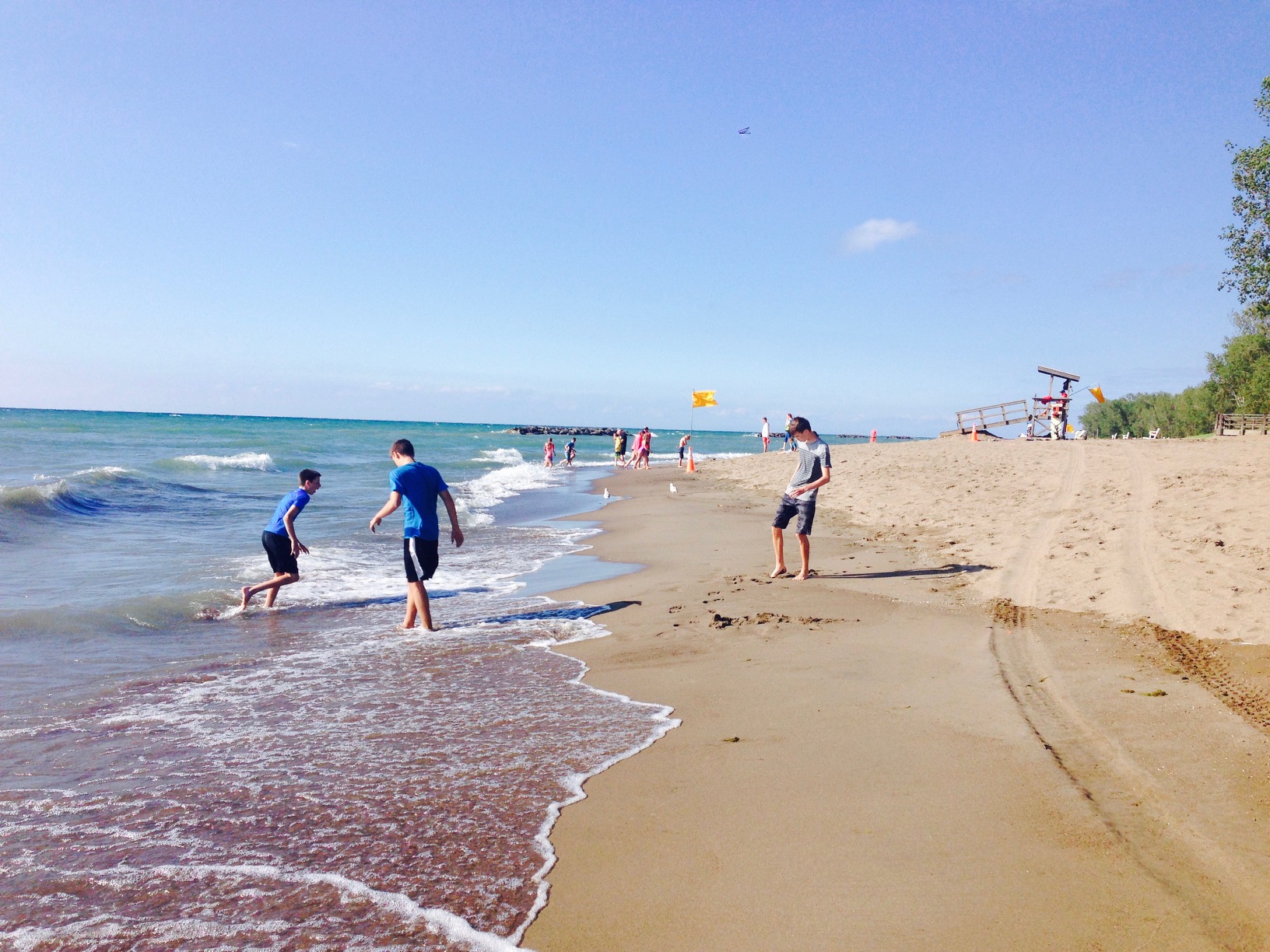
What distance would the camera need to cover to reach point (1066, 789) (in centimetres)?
345

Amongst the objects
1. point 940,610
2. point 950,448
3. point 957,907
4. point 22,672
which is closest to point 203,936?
point 957,907

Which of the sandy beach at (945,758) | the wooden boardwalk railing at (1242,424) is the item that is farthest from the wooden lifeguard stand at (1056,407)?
the sandy beach at (945,758)

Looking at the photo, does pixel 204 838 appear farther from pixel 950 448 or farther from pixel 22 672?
pixel 950 448

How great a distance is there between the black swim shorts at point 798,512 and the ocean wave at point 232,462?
1030 inches

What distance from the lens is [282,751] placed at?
4.21 metres

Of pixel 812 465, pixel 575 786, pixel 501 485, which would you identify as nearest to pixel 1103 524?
pixel 812 465

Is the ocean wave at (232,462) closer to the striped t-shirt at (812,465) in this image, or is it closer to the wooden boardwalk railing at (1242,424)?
the striped t-shirt at (812,465)

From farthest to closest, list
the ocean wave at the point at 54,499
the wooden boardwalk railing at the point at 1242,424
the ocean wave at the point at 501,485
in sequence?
the wooden boardwalk railing at the point at 1242,424 < the ocean wave at the point at 501,485 < the ocean wave at the point at 54,499

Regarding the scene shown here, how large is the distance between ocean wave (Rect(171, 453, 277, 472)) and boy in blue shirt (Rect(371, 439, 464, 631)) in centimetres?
2519

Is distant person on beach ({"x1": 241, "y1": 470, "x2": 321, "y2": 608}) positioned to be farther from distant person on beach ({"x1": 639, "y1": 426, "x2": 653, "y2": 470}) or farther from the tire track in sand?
distant person on beach ({"x1": 639, "y1": 426, "x2": 653, "y2": 470})

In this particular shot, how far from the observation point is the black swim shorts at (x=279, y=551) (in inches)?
333

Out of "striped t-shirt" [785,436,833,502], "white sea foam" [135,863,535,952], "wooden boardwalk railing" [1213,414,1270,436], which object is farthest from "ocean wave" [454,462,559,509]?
"wooden boardwalk railing" [1213,414,1270,436]

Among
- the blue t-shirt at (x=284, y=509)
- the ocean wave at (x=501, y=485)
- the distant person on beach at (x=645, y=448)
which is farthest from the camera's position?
the distant person on beach at (x=645, y=448)

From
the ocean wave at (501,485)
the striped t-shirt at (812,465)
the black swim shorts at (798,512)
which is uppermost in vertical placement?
the striped t-shirt at (812,465)
